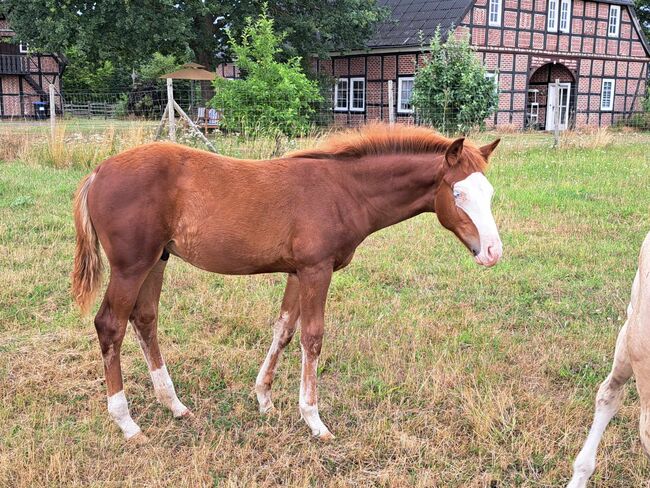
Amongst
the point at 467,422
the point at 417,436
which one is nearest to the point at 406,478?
the point at 417,436

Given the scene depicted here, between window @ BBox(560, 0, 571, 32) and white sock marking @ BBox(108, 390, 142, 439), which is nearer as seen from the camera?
white sock marking @ BBox(108, 390, 142, 439)

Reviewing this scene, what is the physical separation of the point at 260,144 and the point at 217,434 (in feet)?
27.9

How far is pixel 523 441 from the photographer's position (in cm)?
328

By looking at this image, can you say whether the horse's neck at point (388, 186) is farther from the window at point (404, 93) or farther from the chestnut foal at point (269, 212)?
the window at point (404, 93)

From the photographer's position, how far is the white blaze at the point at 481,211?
3080mm

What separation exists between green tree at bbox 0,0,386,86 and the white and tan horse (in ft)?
66.4

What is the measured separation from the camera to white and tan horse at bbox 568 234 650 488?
205 centimetres

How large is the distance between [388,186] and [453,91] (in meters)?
13.8

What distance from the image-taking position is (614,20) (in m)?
28.7

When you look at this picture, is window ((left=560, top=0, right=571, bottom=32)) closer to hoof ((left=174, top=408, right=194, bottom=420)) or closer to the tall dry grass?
the tall dry grass

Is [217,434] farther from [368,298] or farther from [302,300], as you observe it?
[368,298]

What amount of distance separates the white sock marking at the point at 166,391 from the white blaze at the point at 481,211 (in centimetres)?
192

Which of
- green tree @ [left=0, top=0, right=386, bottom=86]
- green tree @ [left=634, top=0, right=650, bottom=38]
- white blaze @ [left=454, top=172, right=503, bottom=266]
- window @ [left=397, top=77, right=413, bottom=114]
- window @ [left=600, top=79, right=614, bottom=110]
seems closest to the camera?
white blaze @ [left=454, top=172, right=503, bottom=266]

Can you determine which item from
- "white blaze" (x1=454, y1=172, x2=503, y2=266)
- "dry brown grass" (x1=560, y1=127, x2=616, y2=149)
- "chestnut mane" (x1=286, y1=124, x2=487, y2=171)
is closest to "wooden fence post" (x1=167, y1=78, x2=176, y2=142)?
"chestnut mane" (x1=286, y1=124, x2=487, y2=171)
